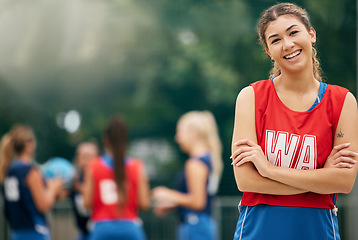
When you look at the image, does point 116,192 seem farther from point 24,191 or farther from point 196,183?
point 24,191

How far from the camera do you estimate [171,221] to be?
1046 centimetres

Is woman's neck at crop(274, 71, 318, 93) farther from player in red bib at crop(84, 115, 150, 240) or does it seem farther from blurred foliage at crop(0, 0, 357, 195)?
blurred foliage at crop(0, 0, 357, 195)

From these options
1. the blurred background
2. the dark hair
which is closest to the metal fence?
the blurred background

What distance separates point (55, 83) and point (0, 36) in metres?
1.50

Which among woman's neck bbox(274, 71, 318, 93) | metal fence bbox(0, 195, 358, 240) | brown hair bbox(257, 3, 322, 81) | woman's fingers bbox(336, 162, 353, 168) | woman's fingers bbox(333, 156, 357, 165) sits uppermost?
brown hair bbox(257, 3, 322, 81)

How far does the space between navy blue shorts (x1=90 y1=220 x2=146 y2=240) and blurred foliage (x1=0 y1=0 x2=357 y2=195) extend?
242 inches

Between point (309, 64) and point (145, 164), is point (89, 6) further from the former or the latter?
point (309, 64)

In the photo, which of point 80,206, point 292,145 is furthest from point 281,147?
point 80,206

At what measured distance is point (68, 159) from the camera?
467 inches

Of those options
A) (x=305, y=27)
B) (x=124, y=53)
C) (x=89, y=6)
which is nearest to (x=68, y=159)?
(x=124, y=53)

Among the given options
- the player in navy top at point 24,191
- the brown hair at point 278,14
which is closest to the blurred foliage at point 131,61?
the player in navy top at point 24,191

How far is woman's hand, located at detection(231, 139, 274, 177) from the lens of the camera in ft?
8.21

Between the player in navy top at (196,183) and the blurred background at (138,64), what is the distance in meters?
5.40

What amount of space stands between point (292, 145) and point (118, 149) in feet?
11.0
